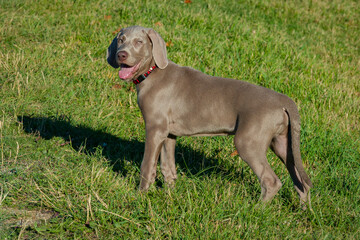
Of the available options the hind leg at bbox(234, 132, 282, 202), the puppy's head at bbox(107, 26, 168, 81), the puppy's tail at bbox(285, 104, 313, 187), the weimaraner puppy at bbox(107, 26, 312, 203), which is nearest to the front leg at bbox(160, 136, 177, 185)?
the weimaraner puppy at bbox(107, 26, 312, 203)

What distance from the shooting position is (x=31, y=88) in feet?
17.1

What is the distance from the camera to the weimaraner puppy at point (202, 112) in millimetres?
3547

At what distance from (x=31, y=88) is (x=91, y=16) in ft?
7.27

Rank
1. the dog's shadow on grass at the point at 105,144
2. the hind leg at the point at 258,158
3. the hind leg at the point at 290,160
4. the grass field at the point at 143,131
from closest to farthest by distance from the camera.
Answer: the grass field at the point at 143,131 → the hind leg at the point at 258,158 → the hind leg at the point at 290,160 → the dog's shadow on grass at the point at 105,144

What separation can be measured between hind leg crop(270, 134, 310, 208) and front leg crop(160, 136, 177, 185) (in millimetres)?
909

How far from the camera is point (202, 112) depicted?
3838 millimetres

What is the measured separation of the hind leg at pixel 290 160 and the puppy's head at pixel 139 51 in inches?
44.8

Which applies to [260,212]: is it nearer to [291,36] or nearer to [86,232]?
[86,232]

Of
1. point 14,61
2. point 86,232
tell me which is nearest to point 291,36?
point 14,61

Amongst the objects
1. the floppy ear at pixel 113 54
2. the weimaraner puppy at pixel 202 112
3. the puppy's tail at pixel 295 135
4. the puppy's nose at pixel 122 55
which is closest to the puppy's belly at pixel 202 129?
the weimaraner puppy at pixel 202 112

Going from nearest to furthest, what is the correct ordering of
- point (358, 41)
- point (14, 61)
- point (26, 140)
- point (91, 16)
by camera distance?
point (26, 140) < point (14, 61) < point (91, 16) < point (358, 41)

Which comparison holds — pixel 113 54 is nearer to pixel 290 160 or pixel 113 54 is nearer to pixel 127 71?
pixel 127 71

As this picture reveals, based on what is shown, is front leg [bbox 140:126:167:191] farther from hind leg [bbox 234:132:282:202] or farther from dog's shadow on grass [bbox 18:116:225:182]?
hind leg [bbox 234:132:282:202]

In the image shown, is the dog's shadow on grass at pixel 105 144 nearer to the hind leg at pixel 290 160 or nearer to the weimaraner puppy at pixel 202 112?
the weimaraner puppy at pixel 202 112
